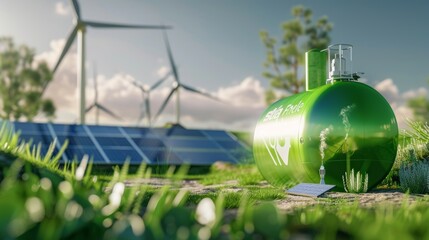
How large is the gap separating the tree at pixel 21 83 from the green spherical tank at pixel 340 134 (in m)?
33.4

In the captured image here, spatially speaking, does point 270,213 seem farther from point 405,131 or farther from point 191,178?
point 191,178

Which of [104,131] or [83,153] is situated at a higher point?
Result: [104,131]

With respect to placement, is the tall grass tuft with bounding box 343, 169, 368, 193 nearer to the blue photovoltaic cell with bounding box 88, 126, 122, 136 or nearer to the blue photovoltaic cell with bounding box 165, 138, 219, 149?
the blue photovoltaic cell with bounding box 165, 138, 219, 149

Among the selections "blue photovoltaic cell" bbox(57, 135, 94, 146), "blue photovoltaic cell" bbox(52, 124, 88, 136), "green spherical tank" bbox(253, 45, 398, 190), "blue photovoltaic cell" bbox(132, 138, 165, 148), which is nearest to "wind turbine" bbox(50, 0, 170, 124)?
"blue photovoltaic cell" bbox(52, 124, 88, 136)

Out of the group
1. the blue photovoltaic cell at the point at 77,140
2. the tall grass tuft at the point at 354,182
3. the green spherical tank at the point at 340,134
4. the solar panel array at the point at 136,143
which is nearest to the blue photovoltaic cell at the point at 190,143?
the solar panel array at the point at 136,143

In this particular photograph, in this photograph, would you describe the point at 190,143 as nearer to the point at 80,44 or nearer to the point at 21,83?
the point at 80,44

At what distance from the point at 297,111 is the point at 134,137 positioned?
12792 mm

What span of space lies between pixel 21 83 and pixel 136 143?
23381mm

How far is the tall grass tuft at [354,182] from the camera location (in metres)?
9.37

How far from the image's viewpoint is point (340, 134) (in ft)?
31.3

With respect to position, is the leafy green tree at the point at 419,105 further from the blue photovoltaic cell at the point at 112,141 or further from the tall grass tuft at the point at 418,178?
the tall grass tuft at the point at 418,178

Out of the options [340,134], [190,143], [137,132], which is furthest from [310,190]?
[137,132]

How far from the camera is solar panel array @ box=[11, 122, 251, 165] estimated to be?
1900cm

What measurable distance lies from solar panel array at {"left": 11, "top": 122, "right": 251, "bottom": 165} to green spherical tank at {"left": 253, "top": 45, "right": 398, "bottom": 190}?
9.18 m
